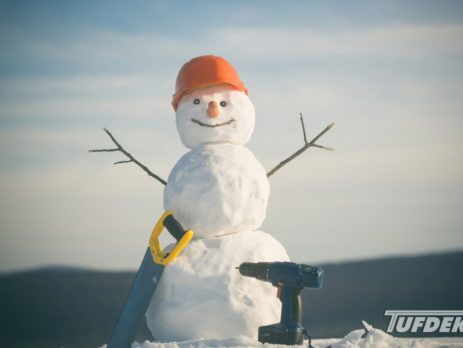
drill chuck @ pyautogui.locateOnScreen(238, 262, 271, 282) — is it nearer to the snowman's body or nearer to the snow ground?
the snowman's body

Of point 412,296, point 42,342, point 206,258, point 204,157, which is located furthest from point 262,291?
point 412,296

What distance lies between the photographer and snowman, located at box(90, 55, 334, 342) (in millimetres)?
5301

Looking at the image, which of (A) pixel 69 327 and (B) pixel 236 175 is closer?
(B) pixel 236 175

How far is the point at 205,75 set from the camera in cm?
582

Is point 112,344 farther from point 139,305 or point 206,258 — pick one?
point 206,258

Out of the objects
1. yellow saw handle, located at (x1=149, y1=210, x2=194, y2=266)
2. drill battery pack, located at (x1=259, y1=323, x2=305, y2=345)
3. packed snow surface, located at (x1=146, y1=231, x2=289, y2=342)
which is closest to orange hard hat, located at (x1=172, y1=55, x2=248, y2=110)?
yellow saw handle, located at (x1=149, y1=210, x2=194, y2=266)

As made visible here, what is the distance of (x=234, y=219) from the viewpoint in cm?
550

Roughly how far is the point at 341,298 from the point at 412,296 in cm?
110

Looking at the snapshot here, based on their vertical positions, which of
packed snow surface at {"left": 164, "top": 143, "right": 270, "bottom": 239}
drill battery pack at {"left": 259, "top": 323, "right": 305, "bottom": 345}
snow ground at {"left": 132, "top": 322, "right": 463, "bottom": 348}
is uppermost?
packed snow surface at {"left": 164, "top": 143, "right": 270, "bottom": 239}

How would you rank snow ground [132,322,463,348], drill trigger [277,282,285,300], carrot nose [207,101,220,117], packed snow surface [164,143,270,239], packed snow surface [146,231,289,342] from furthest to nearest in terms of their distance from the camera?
carrot nose [207,101,220,117], packed snow surface [164,143,270,239], packed snow surface [146,231,289,342], drill trigger [277,282,285,300], snow ground [132,322,463,348]

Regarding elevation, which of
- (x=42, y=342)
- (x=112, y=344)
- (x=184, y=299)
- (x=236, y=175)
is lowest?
(x=42, y=342)

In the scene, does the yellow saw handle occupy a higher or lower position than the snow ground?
higher

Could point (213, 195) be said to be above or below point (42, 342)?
above

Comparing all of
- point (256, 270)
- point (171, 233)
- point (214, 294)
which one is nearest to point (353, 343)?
point (256, 270)
